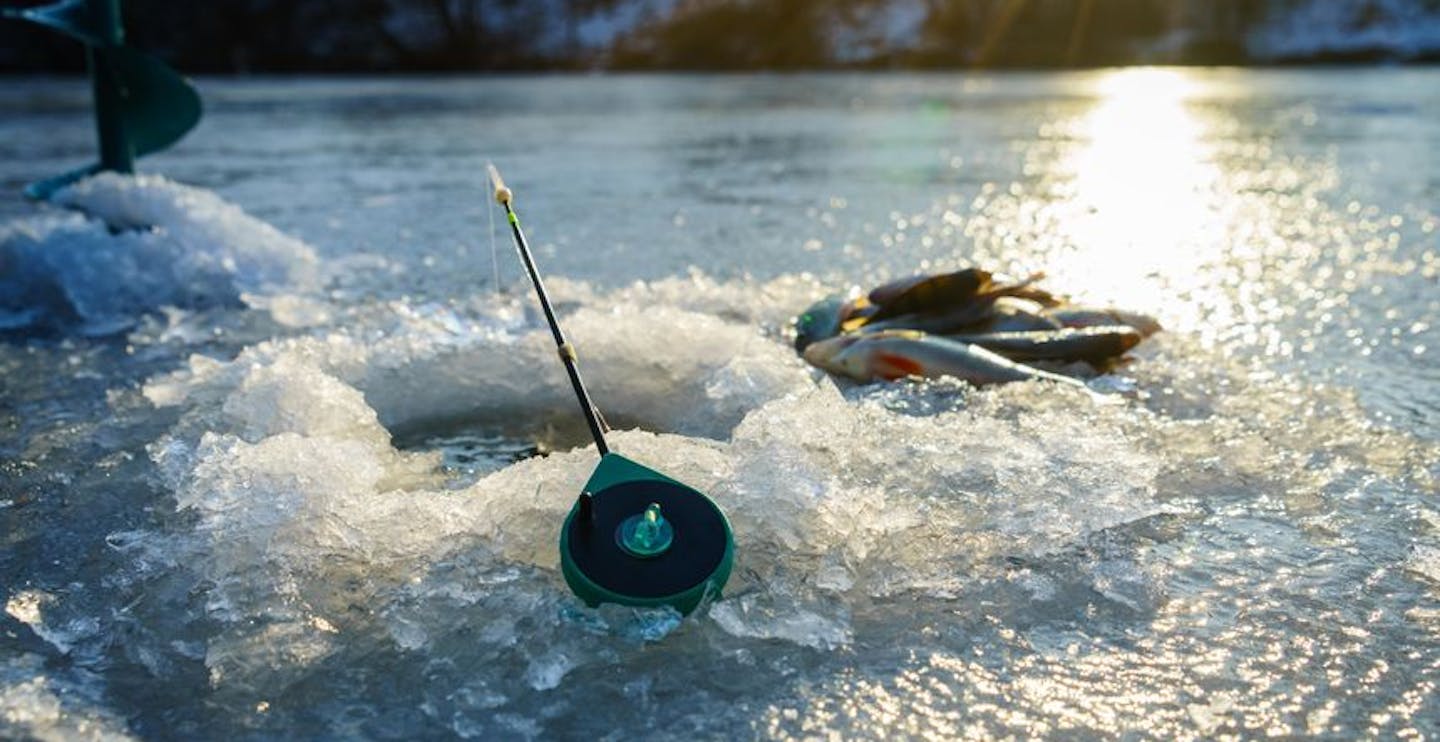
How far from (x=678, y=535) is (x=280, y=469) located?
1197 millimetres

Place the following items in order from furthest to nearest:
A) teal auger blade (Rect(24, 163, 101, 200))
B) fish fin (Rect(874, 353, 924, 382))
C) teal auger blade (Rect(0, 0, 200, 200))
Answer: teal auger blade (Rect(0, 0, 200, 200)), teal auger blade (Rect(24, 163, 101, 200)), fish fin (Rect(874, 353, 924, 382))

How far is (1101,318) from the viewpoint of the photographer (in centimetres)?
522

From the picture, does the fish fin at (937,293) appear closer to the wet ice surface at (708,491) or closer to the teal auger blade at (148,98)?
the wet ice surface at (708,491)

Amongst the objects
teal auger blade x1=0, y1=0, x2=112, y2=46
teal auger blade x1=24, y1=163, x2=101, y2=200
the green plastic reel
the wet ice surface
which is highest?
teal auger blade x1=0, y1=0, x2=112, y2=46

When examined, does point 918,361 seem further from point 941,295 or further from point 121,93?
point 121,93

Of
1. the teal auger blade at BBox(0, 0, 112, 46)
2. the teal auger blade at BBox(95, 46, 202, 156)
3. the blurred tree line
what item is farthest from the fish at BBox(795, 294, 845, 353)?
the blurred tree line

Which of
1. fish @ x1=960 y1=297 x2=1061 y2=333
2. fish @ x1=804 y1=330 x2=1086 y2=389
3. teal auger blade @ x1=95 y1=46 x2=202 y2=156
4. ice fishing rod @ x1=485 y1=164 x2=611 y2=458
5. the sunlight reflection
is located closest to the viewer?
ice fishing rod @ x1=485 y1=164 x2=611 y2=458

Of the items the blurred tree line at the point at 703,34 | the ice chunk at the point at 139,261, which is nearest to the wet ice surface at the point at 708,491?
the ice chunk at the point at 139,261

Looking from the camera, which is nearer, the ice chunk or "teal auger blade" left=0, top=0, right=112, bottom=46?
the ice chunk

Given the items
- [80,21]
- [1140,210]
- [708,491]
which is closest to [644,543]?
[708,491]

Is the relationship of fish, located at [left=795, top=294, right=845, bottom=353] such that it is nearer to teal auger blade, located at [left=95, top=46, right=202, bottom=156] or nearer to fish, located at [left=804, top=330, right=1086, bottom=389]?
fish, located at [left=804, top=330, right=1086, bottom=389]

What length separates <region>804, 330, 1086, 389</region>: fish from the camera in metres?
4.61

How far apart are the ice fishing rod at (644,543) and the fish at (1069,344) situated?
2.40 metres

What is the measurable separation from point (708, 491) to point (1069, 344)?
2.33 metres
